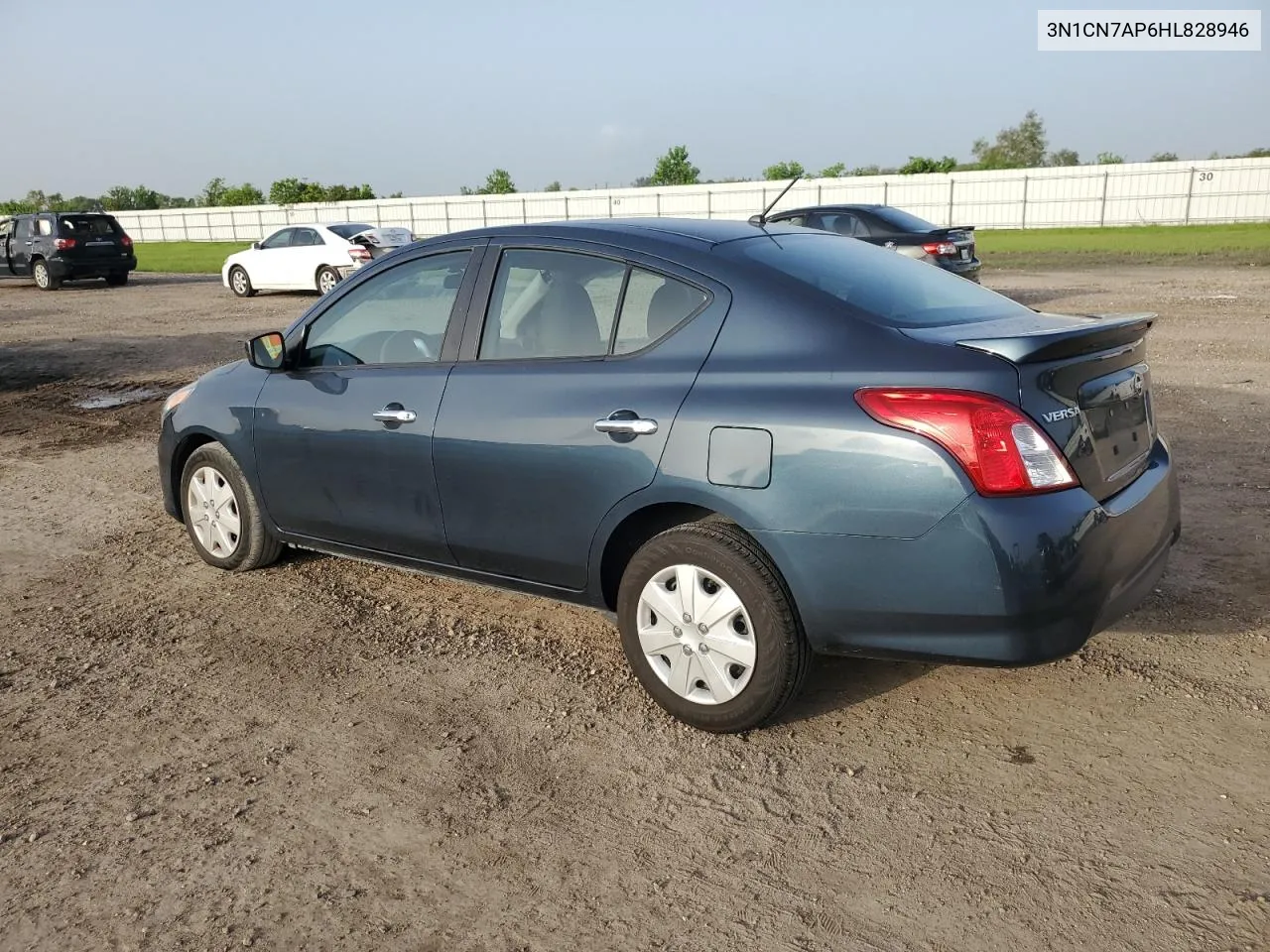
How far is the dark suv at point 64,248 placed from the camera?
24.6 m

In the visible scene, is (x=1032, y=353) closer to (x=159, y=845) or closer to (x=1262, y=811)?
(x=1262, y=811)

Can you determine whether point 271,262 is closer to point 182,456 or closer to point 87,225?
point 87,225

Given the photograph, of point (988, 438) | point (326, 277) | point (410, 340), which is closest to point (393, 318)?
point (410, 340)

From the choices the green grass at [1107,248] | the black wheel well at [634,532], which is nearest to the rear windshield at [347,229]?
the green grass at [1107,248]

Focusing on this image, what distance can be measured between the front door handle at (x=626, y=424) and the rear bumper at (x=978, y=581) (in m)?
0.53

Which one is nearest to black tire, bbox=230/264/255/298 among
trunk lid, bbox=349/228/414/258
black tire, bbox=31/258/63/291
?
trunk lid, bbox=349/228/414/258

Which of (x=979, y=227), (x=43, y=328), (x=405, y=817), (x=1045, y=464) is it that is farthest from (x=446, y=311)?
(x=979, y=227)

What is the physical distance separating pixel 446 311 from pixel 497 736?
1.72 metres

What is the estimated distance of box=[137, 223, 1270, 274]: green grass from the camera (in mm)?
24297

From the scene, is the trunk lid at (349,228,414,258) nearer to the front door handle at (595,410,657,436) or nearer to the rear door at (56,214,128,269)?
the rear door at (56,214,128,269)

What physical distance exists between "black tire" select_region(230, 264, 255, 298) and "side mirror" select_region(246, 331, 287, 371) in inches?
718

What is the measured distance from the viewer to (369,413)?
4438mm

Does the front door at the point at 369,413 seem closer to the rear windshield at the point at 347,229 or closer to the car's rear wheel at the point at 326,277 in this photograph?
the car's rear wheel at the point at 326,277

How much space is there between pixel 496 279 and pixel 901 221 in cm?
1336
